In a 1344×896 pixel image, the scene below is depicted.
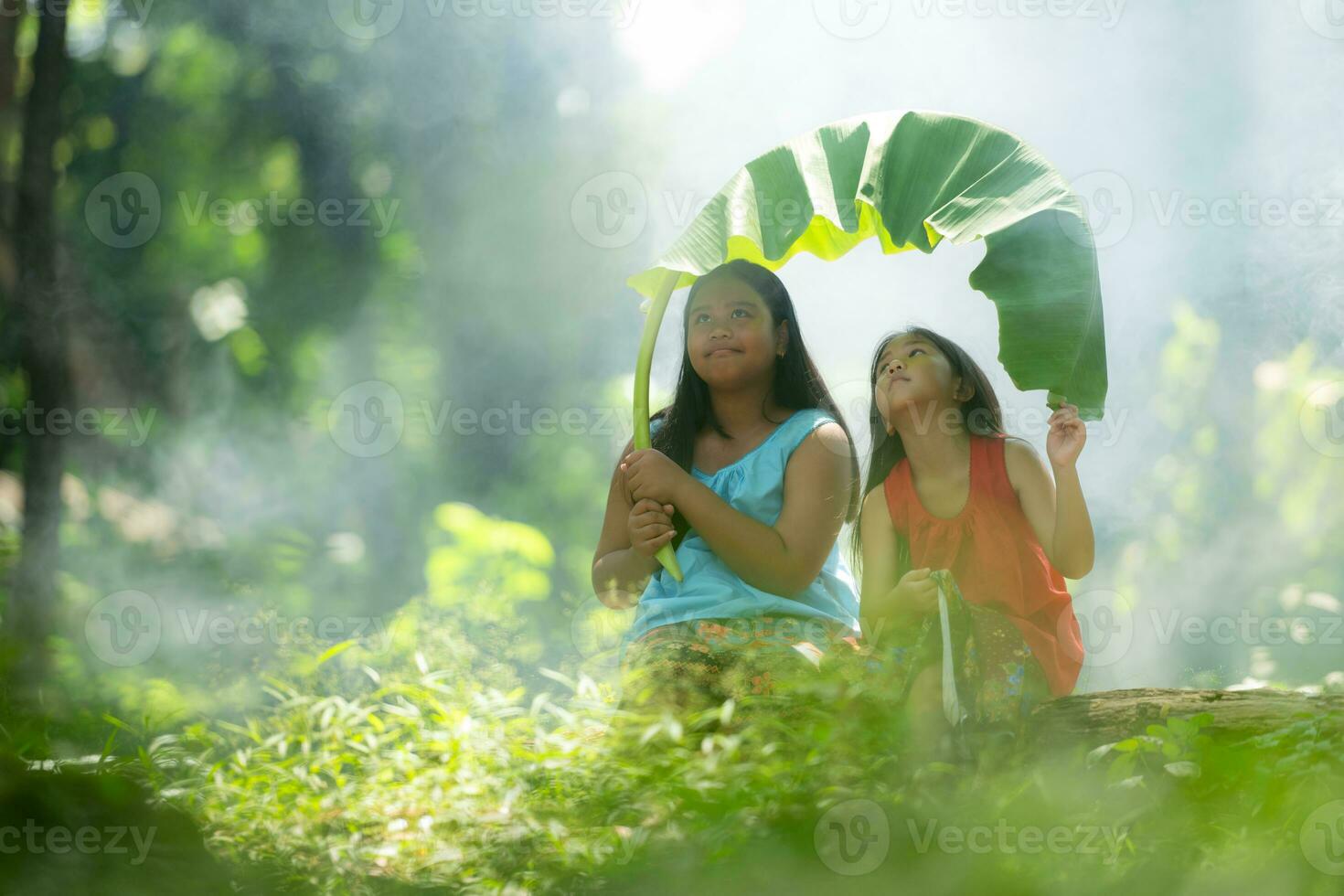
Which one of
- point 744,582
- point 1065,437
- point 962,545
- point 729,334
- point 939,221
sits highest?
point 939,221

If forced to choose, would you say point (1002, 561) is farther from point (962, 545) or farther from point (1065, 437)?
point (1065, 437)

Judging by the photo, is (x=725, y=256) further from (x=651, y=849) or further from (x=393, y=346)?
(x=393, y=346)

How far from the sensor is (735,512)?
2256 millimetres

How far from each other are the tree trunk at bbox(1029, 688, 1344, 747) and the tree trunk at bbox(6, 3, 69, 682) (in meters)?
3.84

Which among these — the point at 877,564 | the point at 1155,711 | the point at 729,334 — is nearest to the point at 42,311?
the point at 729,334

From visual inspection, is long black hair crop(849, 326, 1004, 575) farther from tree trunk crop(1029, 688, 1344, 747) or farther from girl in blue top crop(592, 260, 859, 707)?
tree trunk crop(1029, 688, 1344, 747)

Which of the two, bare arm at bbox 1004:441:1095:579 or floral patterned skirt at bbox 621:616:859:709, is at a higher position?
bare arm at bbox 1004:441:1095:579

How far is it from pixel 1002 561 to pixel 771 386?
0.72 metres

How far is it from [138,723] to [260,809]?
4.03 feet

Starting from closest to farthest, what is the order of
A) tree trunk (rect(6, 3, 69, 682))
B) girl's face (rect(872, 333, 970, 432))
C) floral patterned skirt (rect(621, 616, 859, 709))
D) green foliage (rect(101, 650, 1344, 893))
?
green foliage (rect(101, 650, 1344, 893)) → floral patterned skirt (rect(621, 616, 859, 709)) → girl's face (rect(872, 333, 970, 432)) → tree trunk (rect(6, 3, 69, 682))

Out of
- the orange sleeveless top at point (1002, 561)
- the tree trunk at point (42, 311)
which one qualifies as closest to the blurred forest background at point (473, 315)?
the tree trunk at point (42, 311)

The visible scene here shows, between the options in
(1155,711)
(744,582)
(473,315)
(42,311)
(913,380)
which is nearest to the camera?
(1155,711)

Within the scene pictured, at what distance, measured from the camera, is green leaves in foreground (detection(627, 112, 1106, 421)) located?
2045mm

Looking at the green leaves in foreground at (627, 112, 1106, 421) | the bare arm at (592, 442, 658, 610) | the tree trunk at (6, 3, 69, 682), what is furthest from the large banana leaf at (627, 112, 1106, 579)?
the tree trunk at (6, 3, 69, 682)
